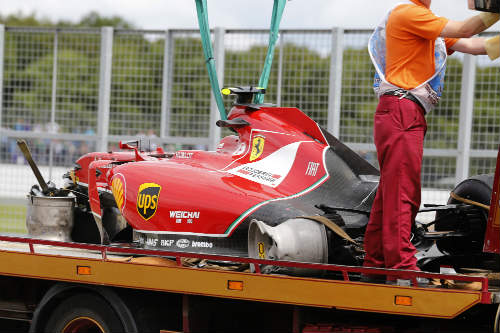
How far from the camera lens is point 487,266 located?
19.3 feet

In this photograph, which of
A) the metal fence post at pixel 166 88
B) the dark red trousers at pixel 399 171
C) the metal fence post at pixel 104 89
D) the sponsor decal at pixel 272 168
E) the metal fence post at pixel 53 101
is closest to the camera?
the dark red trousers at pixel 399 171

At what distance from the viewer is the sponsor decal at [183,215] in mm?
6105

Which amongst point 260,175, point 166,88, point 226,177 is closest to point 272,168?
point 260,175

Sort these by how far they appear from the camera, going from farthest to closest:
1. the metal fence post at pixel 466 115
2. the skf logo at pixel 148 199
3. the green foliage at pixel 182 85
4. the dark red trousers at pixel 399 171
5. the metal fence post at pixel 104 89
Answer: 1. the metal fence post at pixel 104 89
2. the green foliage at pixel 182 85
3. the metal fence post at pixel 466 115
4. the skf logo at pixel 148 199
5. the dark red trousers at pixel 399 171

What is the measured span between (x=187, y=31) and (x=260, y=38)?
3.50ft

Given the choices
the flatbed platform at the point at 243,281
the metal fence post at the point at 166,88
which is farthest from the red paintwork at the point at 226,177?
the metal fence post at the point at 166,88

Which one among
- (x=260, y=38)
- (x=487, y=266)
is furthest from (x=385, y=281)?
(x=260, y=38)

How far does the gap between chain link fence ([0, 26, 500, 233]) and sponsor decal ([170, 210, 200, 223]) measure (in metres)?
4.30

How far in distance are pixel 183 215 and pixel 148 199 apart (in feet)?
1.12

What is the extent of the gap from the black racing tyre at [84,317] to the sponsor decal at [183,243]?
26.0 inches

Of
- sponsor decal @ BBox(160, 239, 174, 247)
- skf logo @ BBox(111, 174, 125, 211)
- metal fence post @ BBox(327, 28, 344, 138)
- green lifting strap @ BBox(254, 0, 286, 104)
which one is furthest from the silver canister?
metal fence post @ BBox(327, 28, 344, 138)

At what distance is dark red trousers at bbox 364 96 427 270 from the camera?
210 inches

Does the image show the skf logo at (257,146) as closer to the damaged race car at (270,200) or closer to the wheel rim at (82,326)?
the damaged race car at (270,200)

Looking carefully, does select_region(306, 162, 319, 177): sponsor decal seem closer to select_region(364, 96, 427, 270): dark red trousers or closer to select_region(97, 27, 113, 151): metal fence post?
select_region(364, 96, 427, 270): dark red trousers
